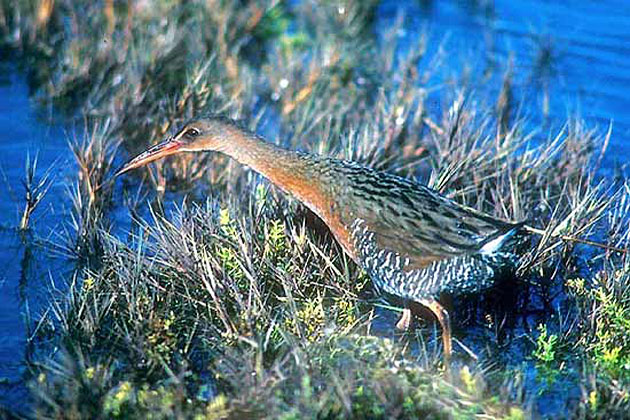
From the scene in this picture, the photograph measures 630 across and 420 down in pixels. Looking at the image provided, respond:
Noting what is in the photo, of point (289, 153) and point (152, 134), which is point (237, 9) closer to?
point (152, 134)

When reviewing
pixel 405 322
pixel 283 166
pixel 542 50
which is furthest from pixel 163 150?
pixel 542 50

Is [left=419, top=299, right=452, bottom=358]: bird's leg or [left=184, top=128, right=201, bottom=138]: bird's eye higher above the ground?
[left=184, top=128, right=201, bottom=138]: bird's eye

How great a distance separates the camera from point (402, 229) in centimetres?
486

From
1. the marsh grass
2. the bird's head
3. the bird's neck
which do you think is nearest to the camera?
the marsh grass

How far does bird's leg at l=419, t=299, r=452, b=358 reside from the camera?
4.77 meters

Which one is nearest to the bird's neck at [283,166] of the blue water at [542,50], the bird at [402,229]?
the bird at [402,229]

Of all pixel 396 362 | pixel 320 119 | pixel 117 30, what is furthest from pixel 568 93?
pixel 396 362

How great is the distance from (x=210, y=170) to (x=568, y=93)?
280cm

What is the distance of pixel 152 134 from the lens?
666cm

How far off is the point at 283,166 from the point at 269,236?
0.34m

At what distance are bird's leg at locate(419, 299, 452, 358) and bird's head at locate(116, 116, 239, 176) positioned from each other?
1.23 metres

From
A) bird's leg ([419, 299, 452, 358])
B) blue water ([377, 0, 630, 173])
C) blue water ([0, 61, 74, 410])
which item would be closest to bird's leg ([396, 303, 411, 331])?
bird's leg ([419, 299, 452, 358])

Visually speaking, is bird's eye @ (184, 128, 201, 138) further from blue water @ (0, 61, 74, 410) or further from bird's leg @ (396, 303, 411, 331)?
bird's leg @ (396, 303, 411, 331)

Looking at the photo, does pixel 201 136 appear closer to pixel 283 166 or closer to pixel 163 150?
pixel 163 150
